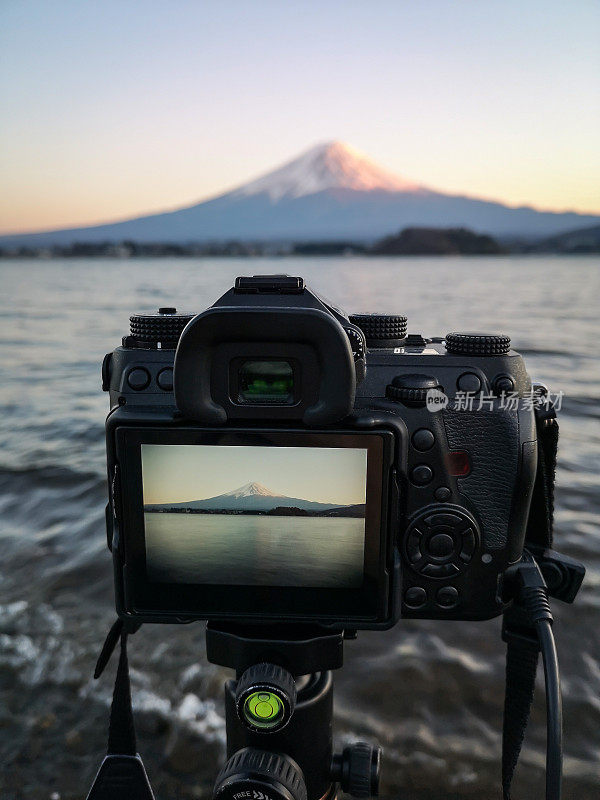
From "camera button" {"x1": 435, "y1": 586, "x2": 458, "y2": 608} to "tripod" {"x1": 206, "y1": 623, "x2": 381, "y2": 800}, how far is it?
0.27 metres

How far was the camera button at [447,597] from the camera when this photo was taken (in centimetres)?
155

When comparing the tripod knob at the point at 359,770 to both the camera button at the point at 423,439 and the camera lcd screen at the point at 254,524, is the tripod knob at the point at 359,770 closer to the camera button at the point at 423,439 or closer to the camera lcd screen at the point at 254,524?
the camera lcd screen at the point at 254,524

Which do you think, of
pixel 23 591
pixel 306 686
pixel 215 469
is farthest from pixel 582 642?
pixel 23 591

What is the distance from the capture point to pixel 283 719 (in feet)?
4.45

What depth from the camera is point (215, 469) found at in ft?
4.42

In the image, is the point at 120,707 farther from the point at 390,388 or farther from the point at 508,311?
the point at 508,311

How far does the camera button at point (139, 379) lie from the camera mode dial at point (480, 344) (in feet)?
2.54

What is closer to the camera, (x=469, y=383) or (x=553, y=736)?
(x=553, y=736)

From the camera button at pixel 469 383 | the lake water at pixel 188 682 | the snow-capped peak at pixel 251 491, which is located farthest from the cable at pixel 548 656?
the lake water at pixel 188 682

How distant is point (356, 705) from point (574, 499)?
113 inches

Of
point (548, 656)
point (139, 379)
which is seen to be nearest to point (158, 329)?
point (139, 379)

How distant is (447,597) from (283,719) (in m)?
0.50

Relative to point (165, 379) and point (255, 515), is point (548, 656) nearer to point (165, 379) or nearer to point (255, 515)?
point (255, 515)

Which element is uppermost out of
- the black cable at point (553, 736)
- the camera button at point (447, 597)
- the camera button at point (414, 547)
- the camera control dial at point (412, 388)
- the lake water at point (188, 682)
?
the camera control dial at point (412, 388)
